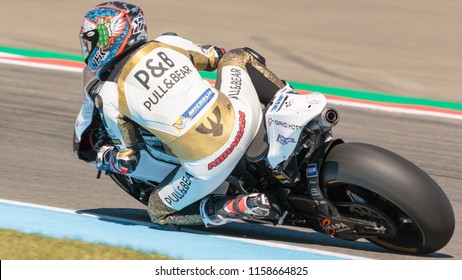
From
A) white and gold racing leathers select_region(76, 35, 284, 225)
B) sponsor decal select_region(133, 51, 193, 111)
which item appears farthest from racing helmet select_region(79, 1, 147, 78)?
sponsor decal select_region(133, 51, 193, 111)

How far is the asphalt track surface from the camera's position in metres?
7.68

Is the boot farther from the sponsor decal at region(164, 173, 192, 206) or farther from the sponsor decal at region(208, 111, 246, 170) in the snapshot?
the sponsor decal at region(208, 111, 246, 170)

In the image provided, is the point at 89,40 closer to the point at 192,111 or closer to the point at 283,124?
the point at 192,111

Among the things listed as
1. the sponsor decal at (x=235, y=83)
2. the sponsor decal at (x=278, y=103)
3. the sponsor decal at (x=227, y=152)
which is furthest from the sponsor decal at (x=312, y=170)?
the sponsor decal at (x=235, y=83)

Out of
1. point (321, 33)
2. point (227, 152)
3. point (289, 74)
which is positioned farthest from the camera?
point (321, 33)

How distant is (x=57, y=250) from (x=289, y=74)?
6.59 metres

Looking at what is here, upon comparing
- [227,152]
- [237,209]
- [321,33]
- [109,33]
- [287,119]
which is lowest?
[321,33]

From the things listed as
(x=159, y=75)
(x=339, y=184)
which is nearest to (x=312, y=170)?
(x=339, y=184)

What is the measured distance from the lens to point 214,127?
245 inches

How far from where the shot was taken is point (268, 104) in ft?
20.5

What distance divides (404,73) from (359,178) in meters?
6.99

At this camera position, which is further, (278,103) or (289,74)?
(289,74)

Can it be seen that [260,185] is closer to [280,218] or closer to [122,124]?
[280,218]
